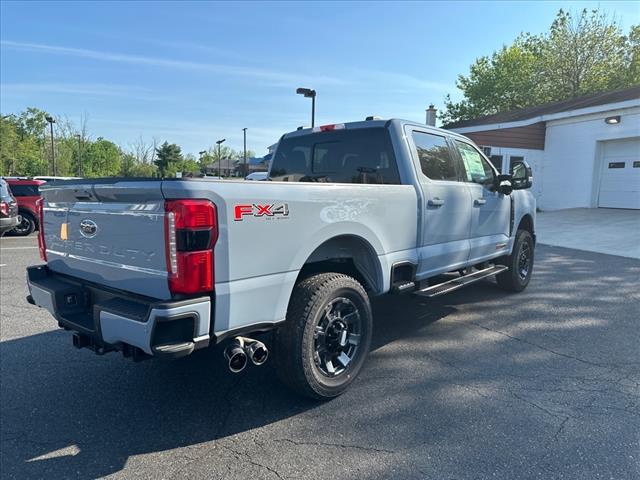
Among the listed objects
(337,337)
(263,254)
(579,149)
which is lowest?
(337,337)

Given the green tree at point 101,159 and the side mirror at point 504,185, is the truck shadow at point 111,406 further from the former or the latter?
the green tree at point 101,159

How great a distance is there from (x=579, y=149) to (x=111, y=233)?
19.4 metres

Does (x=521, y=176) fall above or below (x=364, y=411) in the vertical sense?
above

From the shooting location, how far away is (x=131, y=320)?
93.0 inches

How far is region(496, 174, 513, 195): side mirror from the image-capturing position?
5.43 meters

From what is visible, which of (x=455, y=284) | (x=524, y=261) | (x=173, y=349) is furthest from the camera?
(x=524, y=261)

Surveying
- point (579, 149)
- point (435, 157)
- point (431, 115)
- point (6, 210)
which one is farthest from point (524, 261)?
point (431, 115)

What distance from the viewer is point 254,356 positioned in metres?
2.61

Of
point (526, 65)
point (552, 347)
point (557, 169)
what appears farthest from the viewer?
point (526, 65)

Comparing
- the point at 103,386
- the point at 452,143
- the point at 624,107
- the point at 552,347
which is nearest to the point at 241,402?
the point at 103,386

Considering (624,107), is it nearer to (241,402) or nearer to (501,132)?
(501,132)

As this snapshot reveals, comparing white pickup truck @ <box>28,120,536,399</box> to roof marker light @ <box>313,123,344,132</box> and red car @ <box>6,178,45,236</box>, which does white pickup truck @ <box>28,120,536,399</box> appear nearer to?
roof marker light @ <box>313,123,344,132</box>

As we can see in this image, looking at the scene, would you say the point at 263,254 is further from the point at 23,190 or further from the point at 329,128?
the point at 23,190

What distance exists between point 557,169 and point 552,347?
1692cm
